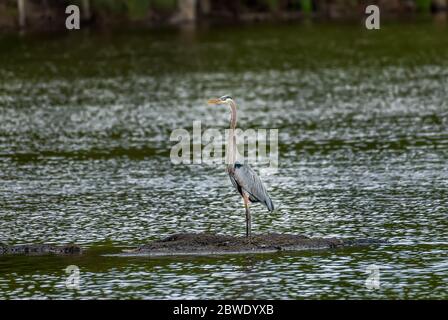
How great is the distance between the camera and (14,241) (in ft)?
113

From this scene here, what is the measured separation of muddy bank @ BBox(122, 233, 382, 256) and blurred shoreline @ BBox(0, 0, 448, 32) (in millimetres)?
81983

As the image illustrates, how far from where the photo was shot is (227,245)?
104ft

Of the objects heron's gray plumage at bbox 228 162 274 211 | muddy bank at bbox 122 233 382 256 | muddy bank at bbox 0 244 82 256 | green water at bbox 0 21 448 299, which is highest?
heron's gray plumage at bbox 228 162 274 211

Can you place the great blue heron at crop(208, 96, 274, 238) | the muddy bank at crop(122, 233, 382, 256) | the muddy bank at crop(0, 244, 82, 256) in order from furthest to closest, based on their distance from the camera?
the muddy bank at crop(0, 244, 82, 256)
the muddy bank at crop(122, 233, 382, 256)
the great blue heron at crop(208, 96, 274, 238)

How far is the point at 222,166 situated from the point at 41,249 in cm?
1549

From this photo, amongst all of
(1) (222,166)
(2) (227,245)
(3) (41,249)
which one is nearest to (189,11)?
(1) (222,166)

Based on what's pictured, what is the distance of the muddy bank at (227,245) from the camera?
31750 millimetres

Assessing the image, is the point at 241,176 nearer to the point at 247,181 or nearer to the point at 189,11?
the point at 247,181

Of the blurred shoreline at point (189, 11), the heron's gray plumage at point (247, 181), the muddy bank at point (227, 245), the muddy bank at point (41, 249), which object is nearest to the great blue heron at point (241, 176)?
the heron's gray plumage at point (247, 181)

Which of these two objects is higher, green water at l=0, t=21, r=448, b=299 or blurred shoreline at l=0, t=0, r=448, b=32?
blurred shoreline at l=0, t=0, r=448, b=32

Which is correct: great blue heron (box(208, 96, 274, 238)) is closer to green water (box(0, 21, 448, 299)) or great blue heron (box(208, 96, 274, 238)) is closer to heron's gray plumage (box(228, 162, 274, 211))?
heron's gray plumage (box(228, 162, 274, 211))

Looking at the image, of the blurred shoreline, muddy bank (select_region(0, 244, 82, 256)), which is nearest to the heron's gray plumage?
muddy bank (select_region(0, 244, 82, 256))

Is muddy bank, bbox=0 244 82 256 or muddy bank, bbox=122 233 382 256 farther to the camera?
muddy bank, bbox=0 244 82 256

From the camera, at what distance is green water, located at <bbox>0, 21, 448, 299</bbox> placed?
2997 centimetres
